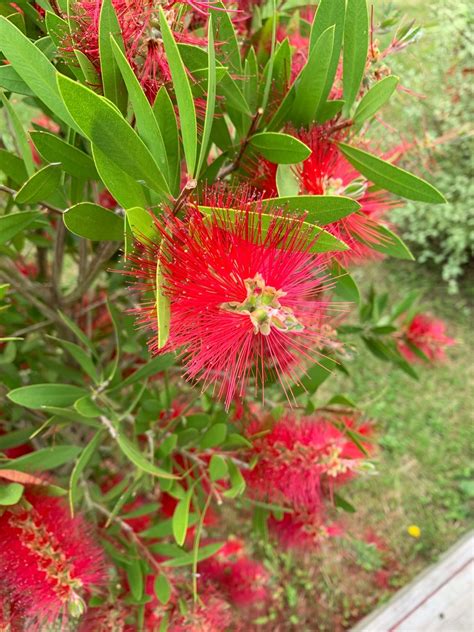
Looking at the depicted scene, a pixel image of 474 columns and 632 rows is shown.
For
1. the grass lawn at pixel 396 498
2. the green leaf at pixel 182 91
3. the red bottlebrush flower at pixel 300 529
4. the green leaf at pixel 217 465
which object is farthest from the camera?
the grass lawn at pixel 396 498

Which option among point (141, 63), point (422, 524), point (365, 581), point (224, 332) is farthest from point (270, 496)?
point (422, 524)

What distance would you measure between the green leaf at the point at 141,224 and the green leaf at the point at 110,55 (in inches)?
3.6

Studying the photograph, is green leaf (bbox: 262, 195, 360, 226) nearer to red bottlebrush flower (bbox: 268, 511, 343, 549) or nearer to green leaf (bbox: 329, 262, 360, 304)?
green leaf (bbox: 329, 262, 360, 304)

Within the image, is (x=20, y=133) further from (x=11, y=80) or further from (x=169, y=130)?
(x=169, y=130)

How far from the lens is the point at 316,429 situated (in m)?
0.81

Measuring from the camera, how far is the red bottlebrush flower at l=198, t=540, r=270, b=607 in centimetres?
111

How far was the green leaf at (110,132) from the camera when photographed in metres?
0.33

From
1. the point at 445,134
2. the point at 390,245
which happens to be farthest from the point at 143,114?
the point at 445,134

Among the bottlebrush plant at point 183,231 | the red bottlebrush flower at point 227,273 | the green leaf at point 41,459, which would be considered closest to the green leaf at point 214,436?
the bottlebrush plant at point 183,231

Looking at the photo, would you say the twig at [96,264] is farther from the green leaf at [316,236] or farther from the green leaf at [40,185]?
the green leaf at [316,236]

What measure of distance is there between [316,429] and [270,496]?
131 millimetres

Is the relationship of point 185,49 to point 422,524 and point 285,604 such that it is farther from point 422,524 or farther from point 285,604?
point 422,524

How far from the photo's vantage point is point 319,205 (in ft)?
1.28

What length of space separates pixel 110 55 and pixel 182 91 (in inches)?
3.0
